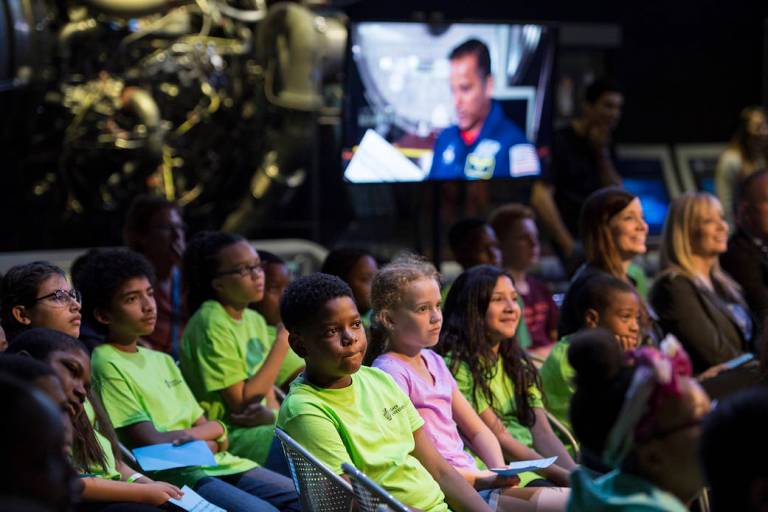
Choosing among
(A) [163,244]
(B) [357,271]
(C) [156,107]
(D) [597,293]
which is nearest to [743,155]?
(C) [156,107]

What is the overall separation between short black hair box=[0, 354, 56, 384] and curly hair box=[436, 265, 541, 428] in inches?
67.8

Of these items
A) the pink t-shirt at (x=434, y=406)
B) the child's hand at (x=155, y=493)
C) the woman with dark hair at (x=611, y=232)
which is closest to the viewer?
the child's hand at (x=155, y=493)

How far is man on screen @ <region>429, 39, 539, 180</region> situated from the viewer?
19.8 feet

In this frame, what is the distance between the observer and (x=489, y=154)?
6125 mm

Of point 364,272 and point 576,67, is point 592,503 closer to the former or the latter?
point 364,272

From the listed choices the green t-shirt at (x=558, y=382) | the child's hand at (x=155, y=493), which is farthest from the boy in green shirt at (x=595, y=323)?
the child's hand at (x=155, y=493)

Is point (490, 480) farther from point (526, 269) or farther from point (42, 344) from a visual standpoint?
point (526, 269)

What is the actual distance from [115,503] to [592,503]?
51.6 inches

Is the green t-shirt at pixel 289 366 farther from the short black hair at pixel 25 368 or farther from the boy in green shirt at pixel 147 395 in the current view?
the short black hair at pixel 25 368

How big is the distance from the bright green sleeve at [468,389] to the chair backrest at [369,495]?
1.02m

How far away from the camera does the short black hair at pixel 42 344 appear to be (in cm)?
258

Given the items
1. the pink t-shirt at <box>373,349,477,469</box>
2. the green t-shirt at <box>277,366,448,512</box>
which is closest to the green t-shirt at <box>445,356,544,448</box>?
the pink t-shirt at <box>373,349,477,469</box>

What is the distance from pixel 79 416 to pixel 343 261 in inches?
61.9

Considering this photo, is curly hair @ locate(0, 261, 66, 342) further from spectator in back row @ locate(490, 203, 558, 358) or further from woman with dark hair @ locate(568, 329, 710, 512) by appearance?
spectator in back row @ locate(490, 203, 558, 358)
